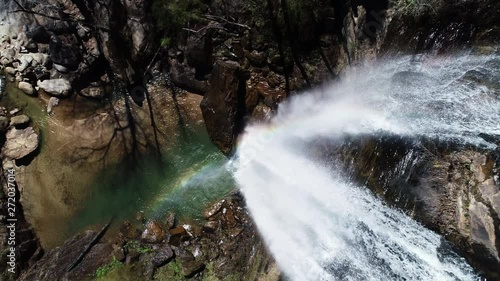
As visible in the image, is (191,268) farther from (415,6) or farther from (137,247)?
(415,6)

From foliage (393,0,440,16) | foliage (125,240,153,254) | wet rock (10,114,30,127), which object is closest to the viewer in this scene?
foliage (393,0,440,16)

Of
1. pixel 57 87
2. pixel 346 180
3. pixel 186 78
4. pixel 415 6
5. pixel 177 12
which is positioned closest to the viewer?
pixel 415 6

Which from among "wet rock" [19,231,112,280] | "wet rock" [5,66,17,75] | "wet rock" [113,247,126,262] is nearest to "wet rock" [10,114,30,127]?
"wet rock" [5,66,17,75]

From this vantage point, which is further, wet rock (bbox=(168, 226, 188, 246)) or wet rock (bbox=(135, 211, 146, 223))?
wet rock (bbox=(135, 211, 146, 223))

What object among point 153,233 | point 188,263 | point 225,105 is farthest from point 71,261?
point 225,105

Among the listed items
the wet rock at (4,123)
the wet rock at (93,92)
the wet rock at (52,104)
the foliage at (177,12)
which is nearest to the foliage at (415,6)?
the foliage at (177,12)

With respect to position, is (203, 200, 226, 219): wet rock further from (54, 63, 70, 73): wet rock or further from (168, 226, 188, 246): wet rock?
(54, 63, 70, 73): wet rock
